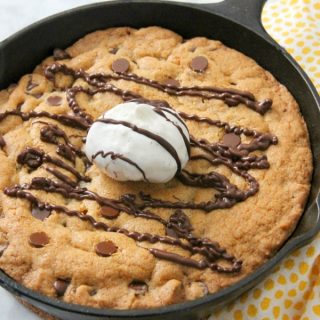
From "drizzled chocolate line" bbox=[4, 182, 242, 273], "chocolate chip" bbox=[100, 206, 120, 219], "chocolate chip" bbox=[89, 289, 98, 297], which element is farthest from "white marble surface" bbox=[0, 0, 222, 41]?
"chocolate chip" bbox=[89, 289, 98, 297]

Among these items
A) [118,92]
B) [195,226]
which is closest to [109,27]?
[118,92]

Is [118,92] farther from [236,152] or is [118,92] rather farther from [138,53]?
[236,152]

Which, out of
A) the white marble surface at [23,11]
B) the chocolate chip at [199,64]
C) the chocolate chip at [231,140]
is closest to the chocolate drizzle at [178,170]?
the chocolate chip at [231,140]

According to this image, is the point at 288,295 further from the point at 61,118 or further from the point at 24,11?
the point at 24,11

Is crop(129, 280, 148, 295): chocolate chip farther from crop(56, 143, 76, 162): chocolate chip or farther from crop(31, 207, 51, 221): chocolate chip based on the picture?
crop(56, 143, 76, 162): chocolate chip

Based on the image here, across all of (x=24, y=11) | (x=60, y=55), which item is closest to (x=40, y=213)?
(x=60, y=55)

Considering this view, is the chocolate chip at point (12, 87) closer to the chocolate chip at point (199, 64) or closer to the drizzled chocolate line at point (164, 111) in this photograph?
the drizzled chocolate line at point (164, 111)
